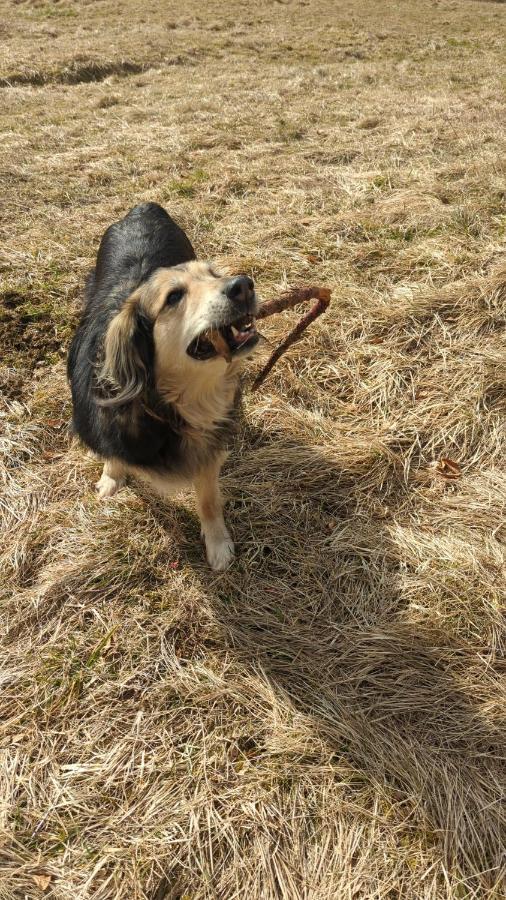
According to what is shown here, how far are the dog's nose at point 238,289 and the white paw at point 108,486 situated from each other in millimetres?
1376

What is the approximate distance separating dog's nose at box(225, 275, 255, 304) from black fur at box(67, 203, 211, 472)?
0.38m

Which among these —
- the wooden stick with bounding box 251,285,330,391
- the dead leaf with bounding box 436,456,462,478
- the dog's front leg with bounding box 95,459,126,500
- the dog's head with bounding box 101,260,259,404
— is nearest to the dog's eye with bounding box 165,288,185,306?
the dog's head with bounding box 101,260,259,404

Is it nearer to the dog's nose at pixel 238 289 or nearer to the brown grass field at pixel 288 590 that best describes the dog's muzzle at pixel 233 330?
the dog's nose at pixel 238 289

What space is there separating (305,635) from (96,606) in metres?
1.01

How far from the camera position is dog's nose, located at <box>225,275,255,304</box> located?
7.73 ft

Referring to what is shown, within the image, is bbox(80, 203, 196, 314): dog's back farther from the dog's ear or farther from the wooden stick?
the wooden stick

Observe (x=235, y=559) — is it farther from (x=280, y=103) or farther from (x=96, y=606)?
(x=280, y=103)

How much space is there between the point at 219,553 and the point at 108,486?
81 cm

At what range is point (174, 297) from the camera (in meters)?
2.43

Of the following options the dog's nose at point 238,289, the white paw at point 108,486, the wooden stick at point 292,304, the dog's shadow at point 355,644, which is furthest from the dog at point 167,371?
the wooden stick at point 292,304

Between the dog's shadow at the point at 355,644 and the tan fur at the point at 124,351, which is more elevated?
the tan fur at the point at 124,351

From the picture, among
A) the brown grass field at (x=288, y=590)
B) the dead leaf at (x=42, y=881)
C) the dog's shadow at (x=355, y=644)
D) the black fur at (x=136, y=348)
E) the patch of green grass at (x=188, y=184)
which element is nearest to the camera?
the dead leaf at (x=42, y=881)

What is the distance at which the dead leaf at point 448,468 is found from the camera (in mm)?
3236

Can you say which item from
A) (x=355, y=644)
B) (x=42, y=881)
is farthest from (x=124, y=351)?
(x=42, y=881)
